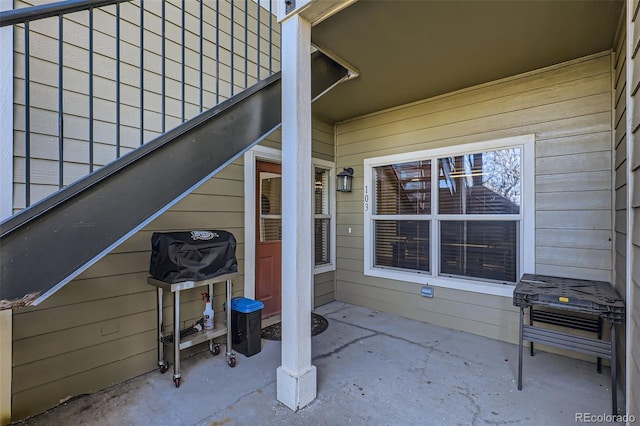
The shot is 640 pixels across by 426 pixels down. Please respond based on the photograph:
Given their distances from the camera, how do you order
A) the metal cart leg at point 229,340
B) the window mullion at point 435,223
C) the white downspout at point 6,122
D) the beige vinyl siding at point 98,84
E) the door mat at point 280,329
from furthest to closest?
the window mullion at point 435,223
the door mat at point 280,329
the metal cart leg at point 229,340
the beige vinyl siding at point 98,84
the white downspout at point 6,122

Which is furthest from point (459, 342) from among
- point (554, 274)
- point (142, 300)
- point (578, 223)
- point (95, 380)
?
point (95, 380)

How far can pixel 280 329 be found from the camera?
3561 millimetres

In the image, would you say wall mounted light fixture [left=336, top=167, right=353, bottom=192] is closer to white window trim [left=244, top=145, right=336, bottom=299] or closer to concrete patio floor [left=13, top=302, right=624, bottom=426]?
white window trim [left=244, top=145, right=336, bottom=299]

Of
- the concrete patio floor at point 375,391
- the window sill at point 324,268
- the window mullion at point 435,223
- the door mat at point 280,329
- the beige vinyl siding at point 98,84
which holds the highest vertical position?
the beige vinyl siding at point 98,84

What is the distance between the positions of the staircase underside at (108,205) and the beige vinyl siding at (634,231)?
77.2 inches

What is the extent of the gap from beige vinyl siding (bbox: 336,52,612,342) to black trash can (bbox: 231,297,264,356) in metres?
1.85

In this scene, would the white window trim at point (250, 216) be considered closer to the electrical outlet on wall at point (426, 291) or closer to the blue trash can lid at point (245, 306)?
the blue trash can lid at point (245, 306)

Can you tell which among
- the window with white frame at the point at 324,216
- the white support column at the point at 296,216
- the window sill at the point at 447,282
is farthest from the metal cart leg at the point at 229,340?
the window sill at the point at 447,282

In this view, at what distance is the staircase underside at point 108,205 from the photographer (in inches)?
44.2

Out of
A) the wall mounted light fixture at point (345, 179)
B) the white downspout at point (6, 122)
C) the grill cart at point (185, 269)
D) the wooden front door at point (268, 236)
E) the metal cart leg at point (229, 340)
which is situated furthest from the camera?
the wall mounted light fixture at point (345, 179)

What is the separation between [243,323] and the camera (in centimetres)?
293

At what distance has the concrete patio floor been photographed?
205 cm

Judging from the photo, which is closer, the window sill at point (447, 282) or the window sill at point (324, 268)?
the window sill at point (447, 282)

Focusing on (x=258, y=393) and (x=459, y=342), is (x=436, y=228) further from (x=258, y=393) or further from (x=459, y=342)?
(x=258, y=393)
